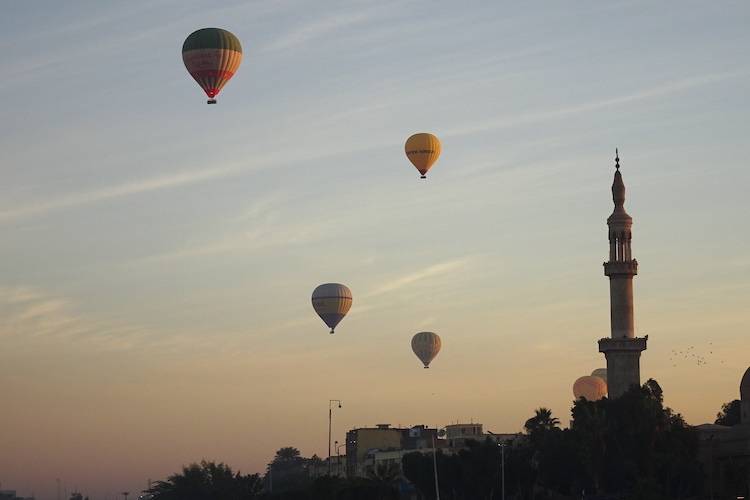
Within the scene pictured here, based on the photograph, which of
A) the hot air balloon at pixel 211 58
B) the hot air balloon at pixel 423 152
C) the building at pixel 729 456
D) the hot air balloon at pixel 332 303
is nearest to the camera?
the hot air balloon at pixel 211 58

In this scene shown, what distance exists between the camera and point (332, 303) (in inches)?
5832

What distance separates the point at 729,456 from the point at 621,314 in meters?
19.2

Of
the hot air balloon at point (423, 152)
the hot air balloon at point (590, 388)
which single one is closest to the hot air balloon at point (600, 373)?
the hot air balloon at point (590, 388)

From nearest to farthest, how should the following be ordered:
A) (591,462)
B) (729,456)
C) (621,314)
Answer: (591,462), (729,456), (621,314)

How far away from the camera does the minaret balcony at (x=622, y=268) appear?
471 ft

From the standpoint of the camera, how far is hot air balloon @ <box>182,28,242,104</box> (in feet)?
365

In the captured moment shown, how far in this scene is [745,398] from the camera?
135 meters

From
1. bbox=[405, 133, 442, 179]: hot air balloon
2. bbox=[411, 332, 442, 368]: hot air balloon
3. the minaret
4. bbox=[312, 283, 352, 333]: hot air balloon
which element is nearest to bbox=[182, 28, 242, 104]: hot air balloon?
bbox=[405, 133, 442, 179]: hot air balloon

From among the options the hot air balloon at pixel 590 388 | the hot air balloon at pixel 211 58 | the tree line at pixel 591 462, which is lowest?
the tree line at pixel 591 462

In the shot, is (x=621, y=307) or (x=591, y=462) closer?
(x=591, y=462)

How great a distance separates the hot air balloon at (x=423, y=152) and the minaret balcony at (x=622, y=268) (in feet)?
71.0

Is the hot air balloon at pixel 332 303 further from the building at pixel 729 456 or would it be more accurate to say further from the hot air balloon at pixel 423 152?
the building at pixel 729 456

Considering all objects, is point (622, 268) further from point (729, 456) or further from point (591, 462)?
point (591, 462)

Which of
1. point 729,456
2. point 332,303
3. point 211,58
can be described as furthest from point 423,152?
point 729,456
